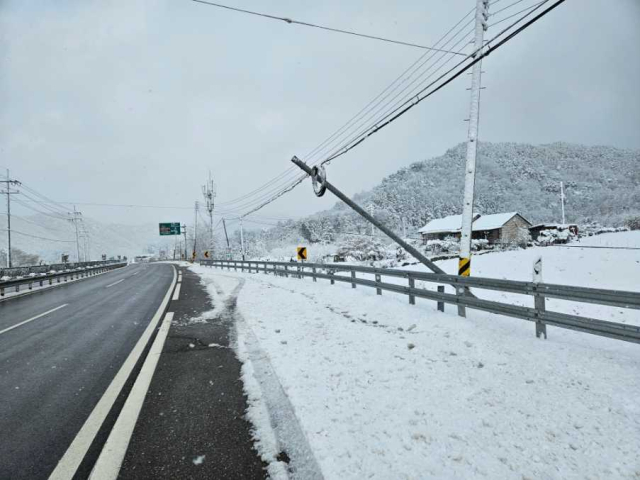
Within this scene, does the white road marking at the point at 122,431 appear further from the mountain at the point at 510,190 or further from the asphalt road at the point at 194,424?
the mountain at the point at 510,190

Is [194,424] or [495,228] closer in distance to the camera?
[194,424]

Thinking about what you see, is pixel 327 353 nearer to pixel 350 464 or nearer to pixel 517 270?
pixel 350 464

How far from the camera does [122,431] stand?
266 cm

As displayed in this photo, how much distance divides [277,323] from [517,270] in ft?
64.6

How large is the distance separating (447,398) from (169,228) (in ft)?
188

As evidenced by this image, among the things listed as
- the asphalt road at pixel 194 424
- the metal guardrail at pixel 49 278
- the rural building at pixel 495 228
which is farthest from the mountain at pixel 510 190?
the asphalt road at pixel 194 424

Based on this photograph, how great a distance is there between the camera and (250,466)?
7.36ft

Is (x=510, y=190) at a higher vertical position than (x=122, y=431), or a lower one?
higher

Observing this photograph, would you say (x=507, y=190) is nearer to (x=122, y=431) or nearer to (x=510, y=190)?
(x=510, y=190)

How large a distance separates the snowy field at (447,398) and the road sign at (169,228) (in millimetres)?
51874

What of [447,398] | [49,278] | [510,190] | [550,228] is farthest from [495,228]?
[510,190]

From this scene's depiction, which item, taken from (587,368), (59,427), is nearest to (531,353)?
(587,368)

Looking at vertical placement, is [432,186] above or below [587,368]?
above

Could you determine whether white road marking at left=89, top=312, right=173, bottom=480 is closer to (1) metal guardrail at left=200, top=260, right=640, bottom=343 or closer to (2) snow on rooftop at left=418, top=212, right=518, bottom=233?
(1) metal guardrail at left=200, top=260, right=640, bottom=343
